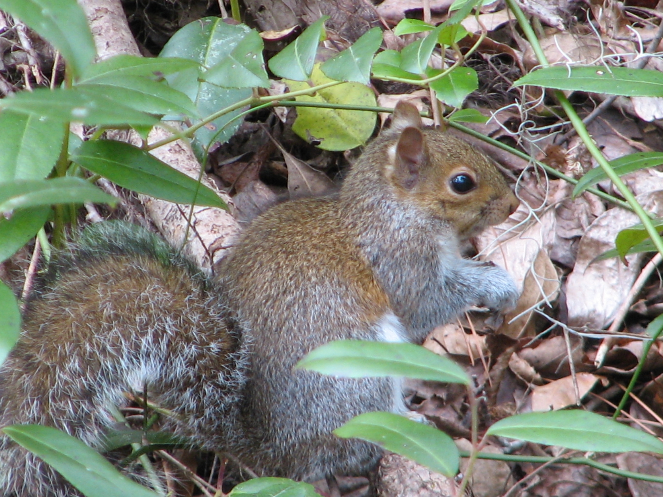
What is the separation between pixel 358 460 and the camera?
2.42 meters

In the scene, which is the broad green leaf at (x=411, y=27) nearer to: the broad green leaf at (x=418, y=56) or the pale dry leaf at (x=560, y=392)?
the broad green leaf at (x=418, y=56)

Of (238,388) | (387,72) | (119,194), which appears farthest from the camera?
(119,194)

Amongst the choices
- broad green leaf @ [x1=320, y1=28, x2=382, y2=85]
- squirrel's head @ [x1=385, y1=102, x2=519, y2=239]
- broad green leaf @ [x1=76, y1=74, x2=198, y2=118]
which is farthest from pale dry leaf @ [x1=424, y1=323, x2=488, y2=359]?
broad green leaf @ [x1=76, y1=74, x2=198, y2=118]

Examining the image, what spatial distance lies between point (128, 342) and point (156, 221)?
44.1 inches

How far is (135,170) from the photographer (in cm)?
189

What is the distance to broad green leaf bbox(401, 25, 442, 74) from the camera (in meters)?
2.18

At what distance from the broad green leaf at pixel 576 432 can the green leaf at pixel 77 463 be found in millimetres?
704

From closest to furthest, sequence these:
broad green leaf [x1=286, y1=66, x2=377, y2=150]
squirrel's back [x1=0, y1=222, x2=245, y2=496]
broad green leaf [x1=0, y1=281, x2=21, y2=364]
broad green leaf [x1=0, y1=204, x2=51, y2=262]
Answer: broad green leaf [x1=0, y1=281, x2=21, y2=364] < broad green leaf [x1=0, y1=204, x2=51, y2=262] < squirrel's back [x1=0, y1=222, x2=245, y2=496] < broad green leaf [x1=286, y1=66, x2=377, y2=150]

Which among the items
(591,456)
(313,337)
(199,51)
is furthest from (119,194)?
(591,456)

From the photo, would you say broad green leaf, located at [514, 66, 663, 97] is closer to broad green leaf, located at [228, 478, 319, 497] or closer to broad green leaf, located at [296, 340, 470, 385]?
broad green leaf, located at [296, 340, 470, 385]

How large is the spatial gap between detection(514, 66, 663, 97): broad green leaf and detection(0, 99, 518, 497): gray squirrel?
1.95 feet

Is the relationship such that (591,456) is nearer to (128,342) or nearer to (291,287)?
(291,287)

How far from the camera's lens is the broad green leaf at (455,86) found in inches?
95.6

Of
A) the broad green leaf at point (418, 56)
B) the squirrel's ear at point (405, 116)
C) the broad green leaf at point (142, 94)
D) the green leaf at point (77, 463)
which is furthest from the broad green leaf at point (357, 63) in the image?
the green leaf at point (77, 463)
